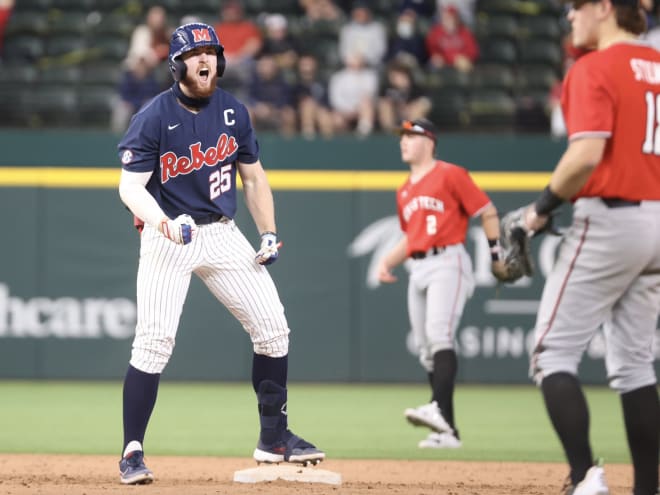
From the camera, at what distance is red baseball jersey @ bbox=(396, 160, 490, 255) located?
7625mm

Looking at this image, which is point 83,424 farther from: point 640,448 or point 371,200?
point 640,448

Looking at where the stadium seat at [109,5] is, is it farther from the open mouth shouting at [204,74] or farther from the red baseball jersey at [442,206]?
the open mouth shouting at [204,74]

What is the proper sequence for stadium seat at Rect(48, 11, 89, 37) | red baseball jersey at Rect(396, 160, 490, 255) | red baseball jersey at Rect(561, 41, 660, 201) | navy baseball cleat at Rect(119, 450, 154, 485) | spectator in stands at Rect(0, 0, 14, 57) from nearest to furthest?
red baseball jersey at Rect(561, 41, 660, 201), navy baseball cleat at Rect(119, 450, 154, 485), red baseball jersey at Rect(396, 160, 490, 255), spectator in stands at Rect(0, 0, 14, 57), stadium seat at Rect(48, 11, 89, 37)

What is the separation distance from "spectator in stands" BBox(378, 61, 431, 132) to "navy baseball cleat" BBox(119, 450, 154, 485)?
6732 millimetres

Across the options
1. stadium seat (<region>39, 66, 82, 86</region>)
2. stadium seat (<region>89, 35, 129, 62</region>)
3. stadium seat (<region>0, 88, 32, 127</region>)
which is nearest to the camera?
stadium seat (<region>0, 88, 32, 127</region>)

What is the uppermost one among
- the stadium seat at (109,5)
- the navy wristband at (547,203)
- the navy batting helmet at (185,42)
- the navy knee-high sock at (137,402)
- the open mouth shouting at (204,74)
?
the stadium seat at (109,5)

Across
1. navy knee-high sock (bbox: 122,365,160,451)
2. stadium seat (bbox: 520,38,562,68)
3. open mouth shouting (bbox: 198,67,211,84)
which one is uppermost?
stadium seat (bbox: 520,38,562,68)

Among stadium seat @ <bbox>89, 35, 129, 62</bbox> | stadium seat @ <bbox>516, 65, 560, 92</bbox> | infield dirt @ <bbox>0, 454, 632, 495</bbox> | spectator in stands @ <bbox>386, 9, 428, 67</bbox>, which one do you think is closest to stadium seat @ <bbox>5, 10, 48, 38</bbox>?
stadium seat @ <bbox>89, 35, 129, 62</bbox>

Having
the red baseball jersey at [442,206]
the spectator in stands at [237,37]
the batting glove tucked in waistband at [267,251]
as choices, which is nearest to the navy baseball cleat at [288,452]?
the batting glove tucked in waistband at [267,251]

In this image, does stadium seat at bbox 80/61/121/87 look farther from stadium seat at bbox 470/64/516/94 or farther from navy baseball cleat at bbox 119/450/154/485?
navy baseball cleat at bbox 119/450/154/485

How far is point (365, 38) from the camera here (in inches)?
493

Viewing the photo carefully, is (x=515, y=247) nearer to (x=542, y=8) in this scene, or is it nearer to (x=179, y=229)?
(x=179, y=229)

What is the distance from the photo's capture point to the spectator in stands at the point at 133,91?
38.0 feet

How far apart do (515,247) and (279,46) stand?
8.07 meters
